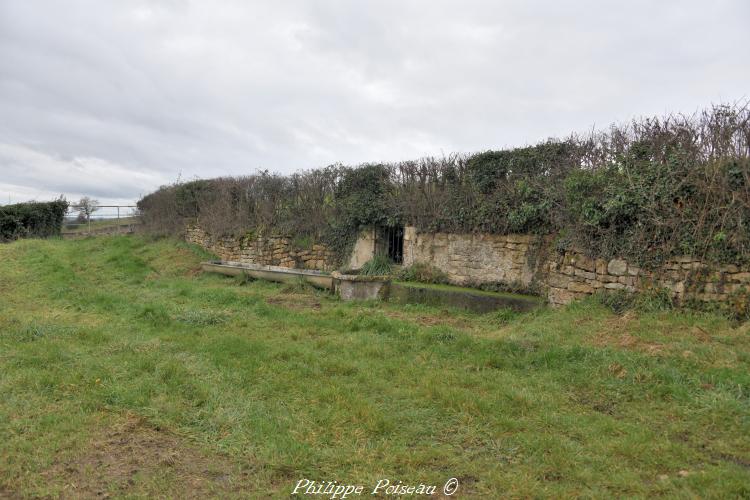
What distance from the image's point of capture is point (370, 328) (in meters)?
6.47

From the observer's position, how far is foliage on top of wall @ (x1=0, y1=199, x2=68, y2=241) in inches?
750

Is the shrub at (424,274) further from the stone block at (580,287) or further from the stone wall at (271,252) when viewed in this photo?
the stone wall at (271,252)

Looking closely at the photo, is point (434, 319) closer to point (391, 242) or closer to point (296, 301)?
point (296, 301)

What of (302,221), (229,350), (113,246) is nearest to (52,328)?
(229,350)

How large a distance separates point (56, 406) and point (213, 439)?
4.91 feet

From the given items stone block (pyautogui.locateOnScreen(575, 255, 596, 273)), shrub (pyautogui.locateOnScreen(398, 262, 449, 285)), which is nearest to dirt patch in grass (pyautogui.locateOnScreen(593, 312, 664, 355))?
stone block (pyautogui.locateOnScreen(575, 255, 596, 273))

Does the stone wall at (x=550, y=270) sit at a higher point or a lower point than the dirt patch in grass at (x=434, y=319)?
higher

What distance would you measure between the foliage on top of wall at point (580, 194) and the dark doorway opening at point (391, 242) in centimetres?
41

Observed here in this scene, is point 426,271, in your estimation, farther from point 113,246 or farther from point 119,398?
point 113,246

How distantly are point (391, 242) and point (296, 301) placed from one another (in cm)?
325

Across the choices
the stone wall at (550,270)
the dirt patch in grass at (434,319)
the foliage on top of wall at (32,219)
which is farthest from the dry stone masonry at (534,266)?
the foliage on top of wall at (32,219)

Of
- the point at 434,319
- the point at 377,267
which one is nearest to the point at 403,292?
the point at 434,319

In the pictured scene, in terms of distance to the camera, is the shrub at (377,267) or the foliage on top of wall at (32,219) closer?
the shrub at (377,267)

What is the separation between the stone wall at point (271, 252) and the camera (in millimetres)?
12211
